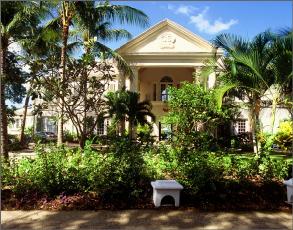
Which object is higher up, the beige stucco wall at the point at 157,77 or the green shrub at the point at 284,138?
the beige stucco wall at the point at 157,77

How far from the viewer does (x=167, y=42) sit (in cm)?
2498

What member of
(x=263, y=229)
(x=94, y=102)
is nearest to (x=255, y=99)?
(x=94, y=102)

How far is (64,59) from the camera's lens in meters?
14.0

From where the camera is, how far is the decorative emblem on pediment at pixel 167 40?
24812mm

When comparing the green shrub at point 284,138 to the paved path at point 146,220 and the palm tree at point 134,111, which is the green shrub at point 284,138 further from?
the palm tree at point 134,111

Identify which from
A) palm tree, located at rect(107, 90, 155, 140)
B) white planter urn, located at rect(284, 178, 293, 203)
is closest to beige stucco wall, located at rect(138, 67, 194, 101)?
palm tree, located at rect(107, 90, 155, 140)

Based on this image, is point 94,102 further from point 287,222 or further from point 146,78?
point 146,78

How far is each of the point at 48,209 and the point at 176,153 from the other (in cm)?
269

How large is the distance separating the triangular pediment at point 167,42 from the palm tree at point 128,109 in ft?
15.0

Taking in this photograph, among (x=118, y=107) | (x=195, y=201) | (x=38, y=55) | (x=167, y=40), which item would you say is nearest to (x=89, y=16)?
(x=38, y=55)

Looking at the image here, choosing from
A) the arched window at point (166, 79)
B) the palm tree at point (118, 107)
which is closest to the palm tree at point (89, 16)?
the palm tree at point (118, 107)

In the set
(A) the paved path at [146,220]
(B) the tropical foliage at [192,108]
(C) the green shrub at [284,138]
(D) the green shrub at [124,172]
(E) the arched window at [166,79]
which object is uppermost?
(E) the arched window at [166,79]

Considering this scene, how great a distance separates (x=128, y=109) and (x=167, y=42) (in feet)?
20.3

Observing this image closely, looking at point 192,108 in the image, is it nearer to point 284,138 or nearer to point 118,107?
point 118,107
